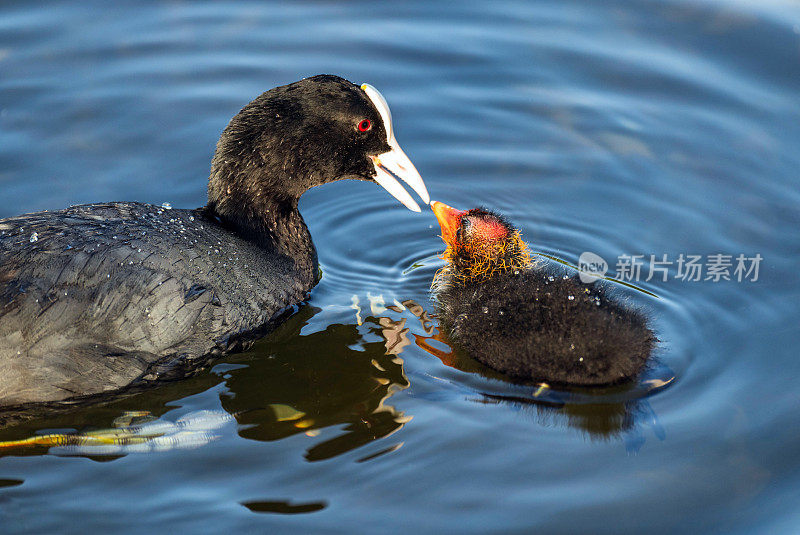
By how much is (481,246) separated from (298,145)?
1101 mm

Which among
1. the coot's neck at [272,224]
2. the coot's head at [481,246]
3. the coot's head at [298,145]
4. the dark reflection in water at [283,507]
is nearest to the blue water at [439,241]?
the dark reflection in water at [283,507]

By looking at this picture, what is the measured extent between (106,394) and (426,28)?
4302mm

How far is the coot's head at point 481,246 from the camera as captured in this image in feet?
14.7

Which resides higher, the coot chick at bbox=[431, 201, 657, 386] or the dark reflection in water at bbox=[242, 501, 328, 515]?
the coot chick at bbox=[431, 201, 657, 386]

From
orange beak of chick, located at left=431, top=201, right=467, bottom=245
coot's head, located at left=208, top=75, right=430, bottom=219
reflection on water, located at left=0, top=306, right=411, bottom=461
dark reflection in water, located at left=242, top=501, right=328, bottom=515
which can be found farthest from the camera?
coot's head, located at left=208, top=75, right=430, bottom=219

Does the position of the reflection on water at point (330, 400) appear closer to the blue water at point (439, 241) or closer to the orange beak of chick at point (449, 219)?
the blue water at point (439, 241)

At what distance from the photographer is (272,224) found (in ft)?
16.2

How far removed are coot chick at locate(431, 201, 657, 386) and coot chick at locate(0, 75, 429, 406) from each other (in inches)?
20.7

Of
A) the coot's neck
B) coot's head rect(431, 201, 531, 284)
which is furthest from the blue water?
coot's head rect(431, 201, 531, 284)

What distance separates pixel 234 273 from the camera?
449cm

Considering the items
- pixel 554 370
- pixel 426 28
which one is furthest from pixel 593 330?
pixel 426 28

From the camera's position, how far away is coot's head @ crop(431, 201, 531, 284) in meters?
4.49

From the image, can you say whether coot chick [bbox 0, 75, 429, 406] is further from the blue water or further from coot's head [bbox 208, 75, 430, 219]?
the blue water

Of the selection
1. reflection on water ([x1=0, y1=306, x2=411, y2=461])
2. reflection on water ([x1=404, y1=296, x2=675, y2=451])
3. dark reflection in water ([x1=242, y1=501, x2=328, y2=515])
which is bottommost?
dark reflection in water ([x1=242, y1=501, x2=328, y2=515])
